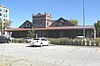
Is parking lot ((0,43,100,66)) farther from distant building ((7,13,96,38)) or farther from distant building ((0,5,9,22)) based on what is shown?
distant building ((0,5,9,22))

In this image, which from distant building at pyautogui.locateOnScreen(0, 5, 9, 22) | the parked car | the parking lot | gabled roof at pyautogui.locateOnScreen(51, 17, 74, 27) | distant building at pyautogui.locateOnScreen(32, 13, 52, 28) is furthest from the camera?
distant building at pyautogui.locateOnScreen(0, 5, 9, 22)

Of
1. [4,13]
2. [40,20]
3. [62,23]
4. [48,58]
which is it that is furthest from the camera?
[4,13]

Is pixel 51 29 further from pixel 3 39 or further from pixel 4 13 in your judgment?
pixel 4 13

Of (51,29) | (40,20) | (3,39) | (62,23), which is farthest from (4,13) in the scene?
(3,39)

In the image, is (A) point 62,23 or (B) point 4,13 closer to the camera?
(A) point 62,23

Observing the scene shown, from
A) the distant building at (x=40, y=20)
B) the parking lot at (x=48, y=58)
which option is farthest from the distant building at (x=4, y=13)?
the parking lot at (x=48, y=58)

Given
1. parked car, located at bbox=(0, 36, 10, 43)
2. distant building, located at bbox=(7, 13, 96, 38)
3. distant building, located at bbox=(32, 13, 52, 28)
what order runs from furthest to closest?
distant building, located at bbox=(32, 13, 52, 28) < distant building, located at bbox=(7, 13, 96, 38) < parked car, located at bbox=(0, 36, 10, 43)

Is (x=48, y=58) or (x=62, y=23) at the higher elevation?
(x=62, y=23)

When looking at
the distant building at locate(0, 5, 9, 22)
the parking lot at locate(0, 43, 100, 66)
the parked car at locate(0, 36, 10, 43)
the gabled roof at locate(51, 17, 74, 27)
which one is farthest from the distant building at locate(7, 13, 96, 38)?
the parking lot at locate(0, 43, 100, 66)

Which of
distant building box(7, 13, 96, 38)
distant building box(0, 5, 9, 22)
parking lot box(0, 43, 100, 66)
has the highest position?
distant building box(0, 5, 9, 22)

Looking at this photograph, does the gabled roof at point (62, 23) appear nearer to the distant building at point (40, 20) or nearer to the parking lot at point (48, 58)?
the distant building at point (40, 20)

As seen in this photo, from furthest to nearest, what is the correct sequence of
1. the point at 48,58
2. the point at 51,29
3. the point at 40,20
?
the point at 40,20
the point at 51,29
the point at 48,58

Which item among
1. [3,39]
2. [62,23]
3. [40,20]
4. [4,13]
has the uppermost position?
[4,13]

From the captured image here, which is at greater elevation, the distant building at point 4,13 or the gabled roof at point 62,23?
the distant building at point 4,13
